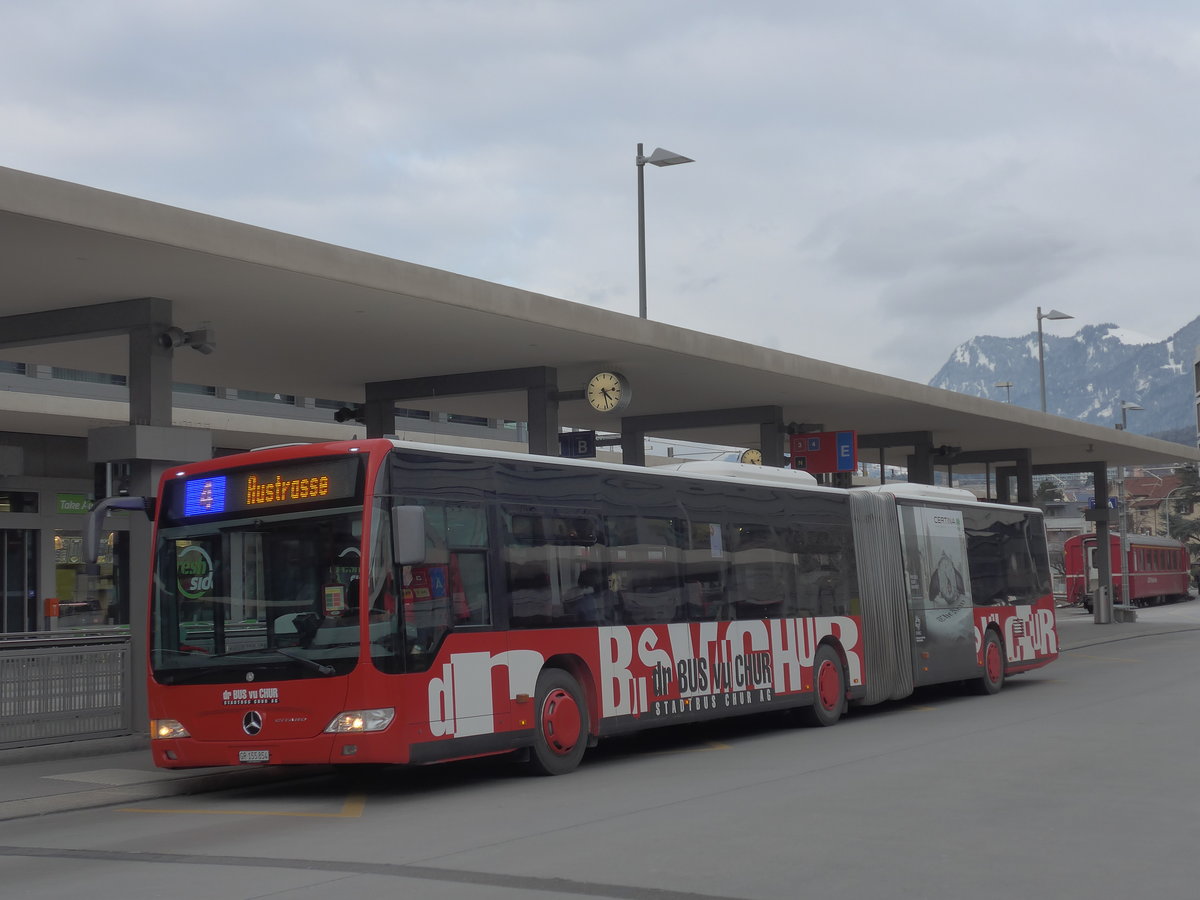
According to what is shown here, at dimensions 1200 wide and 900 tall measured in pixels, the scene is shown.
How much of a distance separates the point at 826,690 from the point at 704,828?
874 cm

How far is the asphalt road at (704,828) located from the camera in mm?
7840

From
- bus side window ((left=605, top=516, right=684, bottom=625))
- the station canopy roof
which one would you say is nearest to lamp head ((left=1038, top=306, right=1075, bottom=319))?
the station canopy roof

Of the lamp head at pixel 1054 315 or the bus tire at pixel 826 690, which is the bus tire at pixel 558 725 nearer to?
the bus tire at pixel 826 690

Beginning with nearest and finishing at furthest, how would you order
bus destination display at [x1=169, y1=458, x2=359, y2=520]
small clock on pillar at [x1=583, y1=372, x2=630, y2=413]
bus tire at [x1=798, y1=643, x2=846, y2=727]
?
1. bus destination display at [x1=169, y1=458, x2=359, y2=520]
2. bus tire at [x1=798, y1=643, x2=846, y2=727]
3. small clock on pillar at [x1=583, y1=372, x2=630, y2=413]

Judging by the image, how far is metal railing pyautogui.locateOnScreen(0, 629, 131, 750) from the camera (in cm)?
1494

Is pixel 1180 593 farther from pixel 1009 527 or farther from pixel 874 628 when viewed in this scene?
pixel 874 628

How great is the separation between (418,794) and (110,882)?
14.1 feet

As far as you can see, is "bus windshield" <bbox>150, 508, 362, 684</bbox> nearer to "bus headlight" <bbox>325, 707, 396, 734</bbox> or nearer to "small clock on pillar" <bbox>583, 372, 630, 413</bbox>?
"bus headlight" <bbox>325, 707, 396, 734</bbox>

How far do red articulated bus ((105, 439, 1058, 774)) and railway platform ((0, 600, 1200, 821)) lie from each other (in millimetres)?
788

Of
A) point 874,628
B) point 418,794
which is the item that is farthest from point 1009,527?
point 418,794

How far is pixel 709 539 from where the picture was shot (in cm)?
1622

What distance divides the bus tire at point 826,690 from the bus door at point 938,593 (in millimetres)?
2204

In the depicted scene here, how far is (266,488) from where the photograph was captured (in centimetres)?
1248

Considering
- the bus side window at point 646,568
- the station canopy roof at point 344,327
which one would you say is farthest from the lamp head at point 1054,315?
the bus side window at point 646,568
